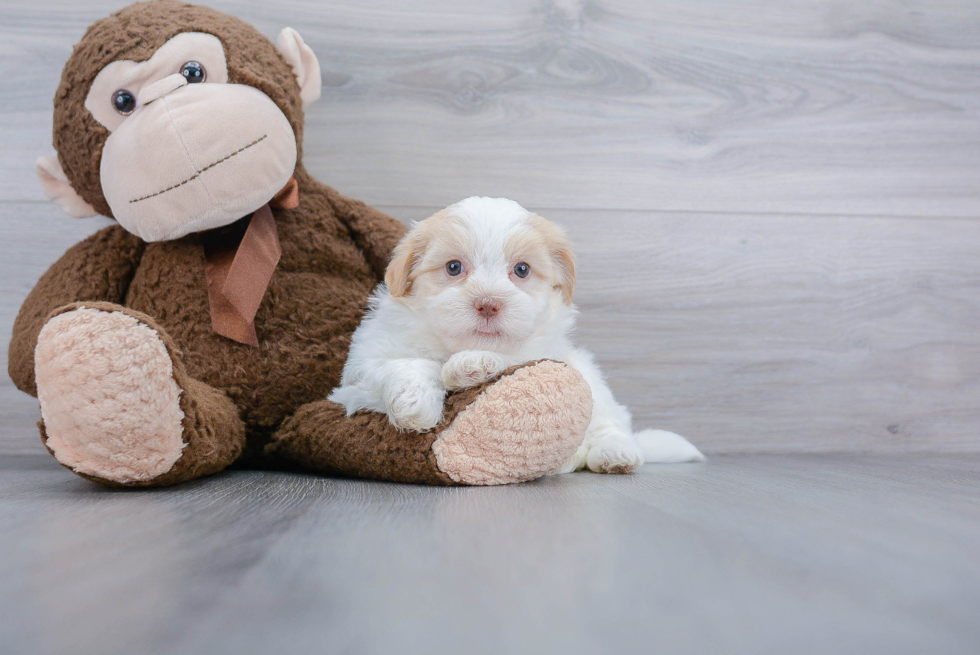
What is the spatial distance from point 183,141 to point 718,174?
1.01 m

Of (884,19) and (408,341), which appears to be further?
(884,19)

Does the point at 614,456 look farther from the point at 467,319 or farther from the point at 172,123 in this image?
the point at 172,123

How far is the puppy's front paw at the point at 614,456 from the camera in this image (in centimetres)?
98

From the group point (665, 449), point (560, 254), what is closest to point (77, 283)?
point (560, 254)

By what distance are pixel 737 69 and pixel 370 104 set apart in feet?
2.45

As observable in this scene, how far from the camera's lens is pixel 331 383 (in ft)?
3.45

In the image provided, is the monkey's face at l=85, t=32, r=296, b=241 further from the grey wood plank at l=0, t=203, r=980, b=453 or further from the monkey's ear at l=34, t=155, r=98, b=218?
the grey wood plank at l=0, t=203, r=980, b=453

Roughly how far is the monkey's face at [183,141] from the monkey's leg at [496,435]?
1.25 ft

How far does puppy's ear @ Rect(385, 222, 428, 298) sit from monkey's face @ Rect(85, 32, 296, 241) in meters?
0.22

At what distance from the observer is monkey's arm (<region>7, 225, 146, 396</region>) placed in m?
0.96

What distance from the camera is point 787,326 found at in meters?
1.43

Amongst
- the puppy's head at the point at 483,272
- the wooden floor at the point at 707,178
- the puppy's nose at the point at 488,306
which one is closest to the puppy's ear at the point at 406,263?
the puppy's head at the point at 483,272

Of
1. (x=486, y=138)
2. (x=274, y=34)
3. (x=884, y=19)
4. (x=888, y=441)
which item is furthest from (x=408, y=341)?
(x=884, y=19)

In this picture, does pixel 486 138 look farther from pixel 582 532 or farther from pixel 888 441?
pixel 888 441
